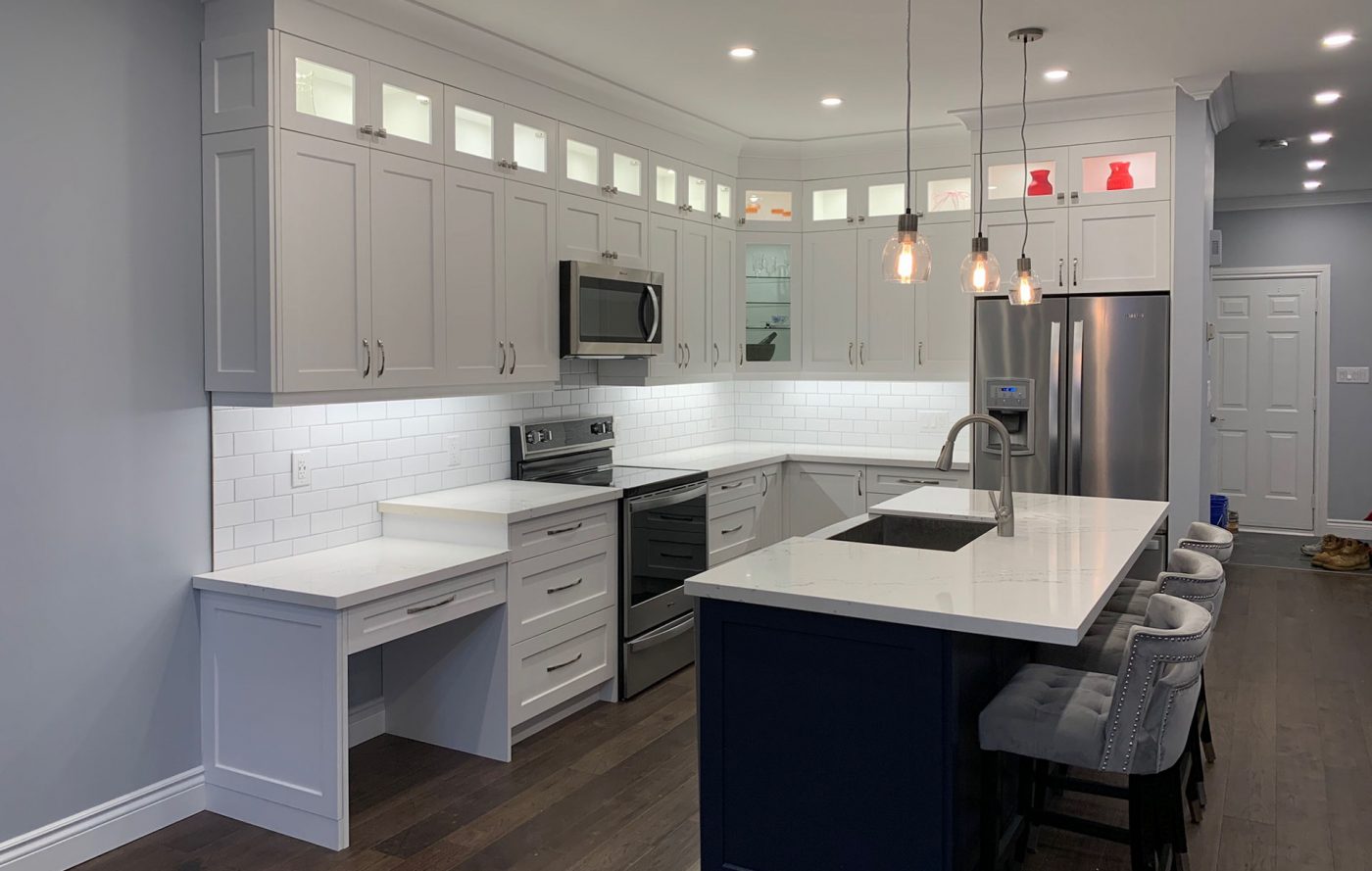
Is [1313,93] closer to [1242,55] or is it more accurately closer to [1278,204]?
[1242,55]

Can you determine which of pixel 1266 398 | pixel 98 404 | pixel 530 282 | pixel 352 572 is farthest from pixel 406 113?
pixel 1266 398

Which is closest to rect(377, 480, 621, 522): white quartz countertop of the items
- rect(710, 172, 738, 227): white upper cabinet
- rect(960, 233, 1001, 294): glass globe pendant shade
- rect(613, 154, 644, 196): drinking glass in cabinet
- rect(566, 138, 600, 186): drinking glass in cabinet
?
rect(566, 138, 600, 186): drinking glass in cabinet

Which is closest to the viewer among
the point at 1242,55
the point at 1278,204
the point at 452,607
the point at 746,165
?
the point at 452,607

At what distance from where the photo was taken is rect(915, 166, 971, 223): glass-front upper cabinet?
5.77 m

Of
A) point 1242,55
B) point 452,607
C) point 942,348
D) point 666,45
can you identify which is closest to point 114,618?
point 452,607

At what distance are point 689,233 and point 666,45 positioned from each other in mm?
1432

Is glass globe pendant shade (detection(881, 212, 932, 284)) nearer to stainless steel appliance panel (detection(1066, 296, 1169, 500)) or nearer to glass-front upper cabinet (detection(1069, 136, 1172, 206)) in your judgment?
stainless steel appliance panel (detection(1066, 296, 1169, 500))

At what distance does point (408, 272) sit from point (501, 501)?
0.95m

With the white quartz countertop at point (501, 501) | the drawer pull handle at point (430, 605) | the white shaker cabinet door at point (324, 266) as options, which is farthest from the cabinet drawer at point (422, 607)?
the white shaker cabinet door at point (324, 266)

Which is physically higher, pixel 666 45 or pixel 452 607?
pixel 666 45

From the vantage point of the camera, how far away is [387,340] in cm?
364

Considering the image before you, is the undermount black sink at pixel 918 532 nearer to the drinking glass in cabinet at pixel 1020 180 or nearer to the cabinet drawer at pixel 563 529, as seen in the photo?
the cabinet drawer at pixel 563 529

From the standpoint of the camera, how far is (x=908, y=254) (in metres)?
3.07

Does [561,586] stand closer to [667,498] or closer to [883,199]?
[667,498]
